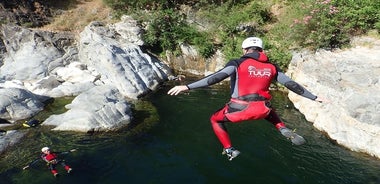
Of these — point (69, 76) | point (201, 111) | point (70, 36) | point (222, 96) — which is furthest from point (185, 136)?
point (70, 36)

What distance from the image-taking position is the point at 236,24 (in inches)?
1235

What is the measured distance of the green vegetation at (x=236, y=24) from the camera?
971 inches

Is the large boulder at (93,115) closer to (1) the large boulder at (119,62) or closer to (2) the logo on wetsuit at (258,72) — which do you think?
(1) the large boulder at (119,62)

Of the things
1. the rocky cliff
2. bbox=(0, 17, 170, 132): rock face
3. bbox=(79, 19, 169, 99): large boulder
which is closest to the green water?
the rocky cliff

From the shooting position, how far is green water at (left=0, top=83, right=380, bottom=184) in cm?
1647

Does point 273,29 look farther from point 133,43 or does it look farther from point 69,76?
point 69,76

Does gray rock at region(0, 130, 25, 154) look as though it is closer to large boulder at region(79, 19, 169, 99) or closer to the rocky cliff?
the rocky cliff

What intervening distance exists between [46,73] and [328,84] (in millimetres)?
20675

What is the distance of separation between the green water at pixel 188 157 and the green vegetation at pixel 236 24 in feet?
22.7

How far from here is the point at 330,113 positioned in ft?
67.1

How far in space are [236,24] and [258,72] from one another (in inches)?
931

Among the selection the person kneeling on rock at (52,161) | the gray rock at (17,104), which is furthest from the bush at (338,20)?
the gray rock at (17,104)

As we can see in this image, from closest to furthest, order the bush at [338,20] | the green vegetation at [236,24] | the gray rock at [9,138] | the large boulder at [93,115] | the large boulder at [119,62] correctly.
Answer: the gray rock at [9,138]
the large boulder at [93,115]
the bush at [338,20]
the green vegetation at [236,24]
the large boulder at [119,62]

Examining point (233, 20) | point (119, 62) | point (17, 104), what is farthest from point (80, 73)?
point (233, 20)
